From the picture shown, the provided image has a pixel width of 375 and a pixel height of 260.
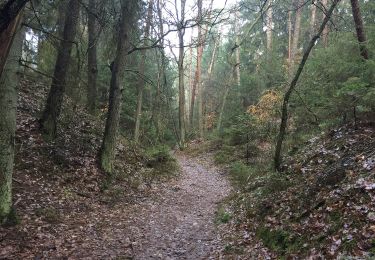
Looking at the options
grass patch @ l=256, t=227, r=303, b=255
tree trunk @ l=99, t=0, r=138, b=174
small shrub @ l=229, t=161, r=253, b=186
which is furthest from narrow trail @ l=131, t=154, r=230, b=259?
tree trunk @ l=99, t=0, r=138, b=174

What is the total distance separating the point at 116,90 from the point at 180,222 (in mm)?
4559

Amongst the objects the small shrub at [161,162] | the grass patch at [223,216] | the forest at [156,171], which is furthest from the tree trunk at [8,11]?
the small shrub at [161,162]

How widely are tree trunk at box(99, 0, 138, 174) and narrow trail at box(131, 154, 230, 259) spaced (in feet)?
6.38

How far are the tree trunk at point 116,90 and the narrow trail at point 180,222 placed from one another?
194 centimetres

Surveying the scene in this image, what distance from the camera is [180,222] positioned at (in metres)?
8.27

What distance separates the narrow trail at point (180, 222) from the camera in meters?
6.46

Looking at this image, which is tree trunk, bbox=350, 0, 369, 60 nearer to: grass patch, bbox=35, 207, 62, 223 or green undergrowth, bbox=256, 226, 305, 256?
green undergrowth, bbox=256, 226, 305, 256

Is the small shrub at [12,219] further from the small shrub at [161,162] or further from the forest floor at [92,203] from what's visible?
the small shrub at [161,162]

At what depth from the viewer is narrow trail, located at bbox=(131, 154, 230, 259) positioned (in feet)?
21.2

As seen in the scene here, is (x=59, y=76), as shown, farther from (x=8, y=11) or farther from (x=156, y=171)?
(x=8, y=11)

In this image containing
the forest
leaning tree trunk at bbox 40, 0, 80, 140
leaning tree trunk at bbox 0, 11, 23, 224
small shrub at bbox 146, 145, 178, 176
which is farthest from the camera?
small shrub at bbox 146, 145, 178, 176

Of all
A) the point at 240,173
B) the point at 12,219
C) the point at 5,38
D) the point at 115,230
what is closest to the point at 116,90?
the point at 115,230

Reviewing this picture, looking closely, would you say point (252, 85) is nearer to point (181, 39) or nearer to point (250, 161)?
point (181, 39)

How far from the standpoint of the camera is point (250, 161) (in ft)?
51.0
